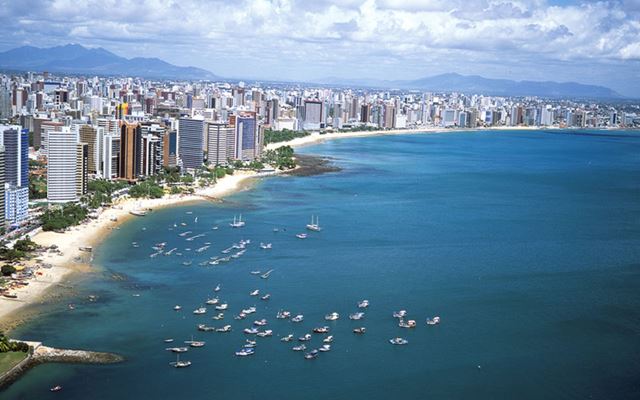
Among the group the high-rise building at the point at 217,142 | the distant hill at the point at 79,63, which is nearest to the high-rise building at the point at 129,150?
the high-rise building at the point at 217,142

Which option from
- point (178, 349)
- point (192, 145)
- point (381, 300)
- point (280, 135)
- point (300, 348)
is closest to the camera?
point (178, 349)

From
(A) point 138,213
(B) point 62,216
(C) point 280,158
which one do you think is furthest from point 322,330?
(C) point 280,158

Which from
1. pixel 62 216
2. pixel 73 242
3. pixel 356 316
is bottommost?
pixel 356 316

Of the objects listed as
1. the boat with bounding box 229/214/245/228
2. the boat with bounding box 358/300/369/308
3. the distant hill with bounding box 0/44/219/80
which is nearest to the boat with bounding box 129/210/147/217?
the boat with bounding box 229/214/245/228

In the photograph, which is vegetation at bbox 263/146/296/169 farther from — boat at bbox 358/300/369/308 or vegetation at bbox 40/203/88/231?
boat at bbox 358/300/369/308

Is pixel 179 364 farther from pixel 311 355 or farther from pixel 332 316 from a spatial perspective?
pixel 332 316

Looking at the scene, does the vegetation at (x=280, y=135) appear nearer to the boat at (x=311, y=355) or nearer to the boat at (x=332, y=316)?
the boat at (x=332, y=316)

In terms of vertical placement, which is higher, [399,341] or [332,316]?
[332,316]

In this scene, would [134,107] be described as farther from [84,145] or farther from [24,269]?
[24,269]

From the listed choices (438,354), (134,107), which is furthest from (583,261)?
(134,107)
